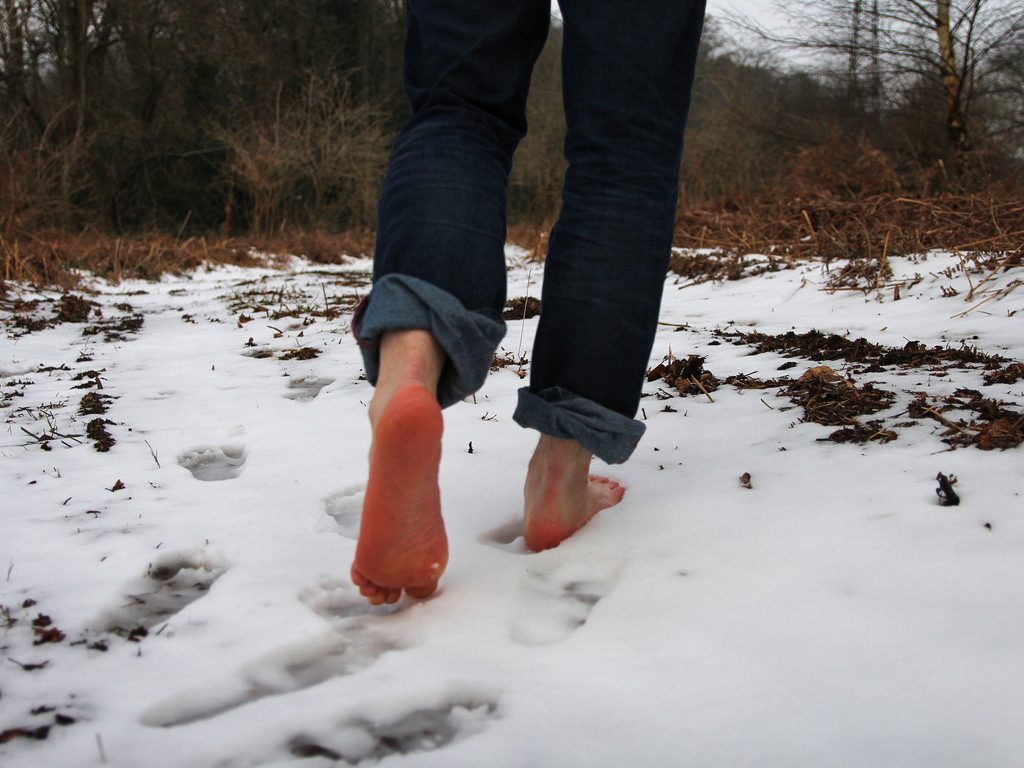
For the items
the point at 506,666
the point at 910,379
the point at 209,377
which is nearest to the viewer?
the point at 506,666

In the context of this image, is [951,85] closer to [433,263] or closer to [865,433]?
[865,433]

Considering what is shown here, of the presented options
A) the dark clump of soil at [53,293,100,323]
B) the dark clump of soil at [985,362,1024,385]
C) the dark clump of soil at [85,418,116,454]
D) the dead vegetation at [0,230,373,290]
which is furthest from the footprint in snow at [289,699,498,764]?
the dead vegetation at [0,230,373,290]

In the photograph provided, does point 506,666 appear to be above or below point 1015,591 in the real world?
below

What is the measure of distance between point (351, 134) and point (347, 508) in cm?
1360

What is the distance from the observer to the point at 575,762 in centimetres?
66

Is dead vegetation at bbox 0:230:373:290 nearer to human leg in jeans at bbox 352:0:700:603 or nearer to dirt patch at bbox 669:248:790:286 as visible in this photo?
→ dirt patch at bbox 669:248:790:286

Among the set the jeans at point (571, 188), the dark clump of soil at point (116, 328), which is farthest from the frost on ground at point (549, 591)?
the dark clump of soil at point (116, 328)

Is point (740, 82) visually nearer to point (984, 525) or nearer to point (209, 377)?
point (209, 377)

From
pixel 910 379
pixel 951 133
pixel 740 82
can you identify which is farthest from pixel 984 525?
pixel 740 82

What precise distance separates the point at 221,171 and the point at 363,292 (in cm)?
969

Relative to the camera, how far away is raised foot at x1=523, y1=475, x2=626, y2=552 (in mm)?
1075

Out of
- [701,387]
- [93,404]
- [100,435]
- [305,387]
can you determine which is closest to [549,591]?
[701,387]

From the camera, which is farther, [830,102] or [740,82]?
[740,82]

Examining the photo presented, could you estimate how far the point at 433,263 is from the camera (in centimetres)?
92
